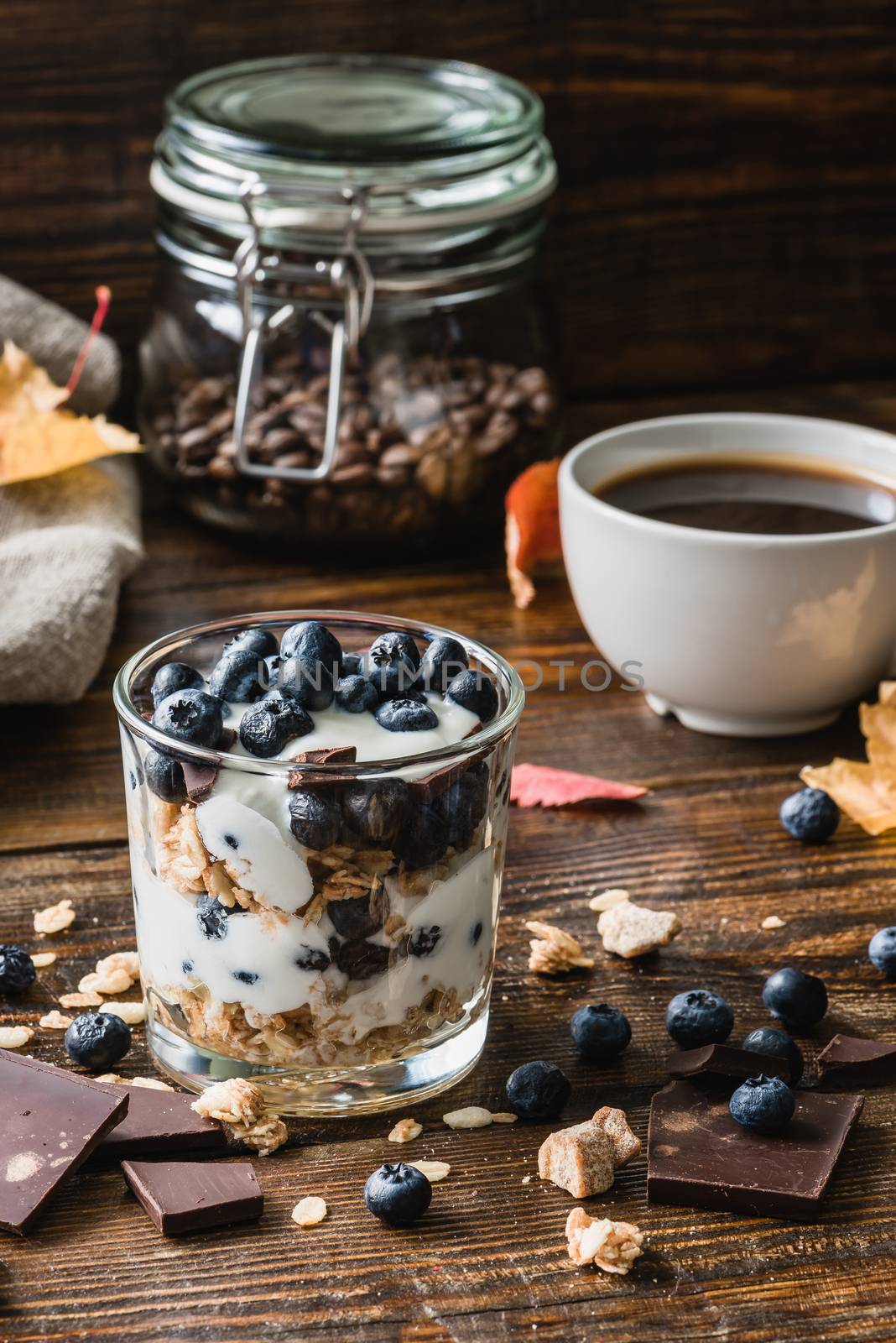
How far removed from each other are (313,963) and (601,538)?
17.7 inches

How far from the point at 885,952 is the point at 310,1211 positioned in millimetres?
338

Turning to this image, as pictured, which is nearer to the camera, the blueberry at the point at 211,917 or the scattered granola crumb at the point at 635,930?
the blueberry at the point at 211,917

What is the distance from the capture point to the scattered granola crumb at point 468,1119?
685mm

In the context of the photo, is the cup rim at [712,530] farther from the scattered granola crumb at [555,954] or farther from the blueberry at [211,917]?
the blueberry at [211,917]

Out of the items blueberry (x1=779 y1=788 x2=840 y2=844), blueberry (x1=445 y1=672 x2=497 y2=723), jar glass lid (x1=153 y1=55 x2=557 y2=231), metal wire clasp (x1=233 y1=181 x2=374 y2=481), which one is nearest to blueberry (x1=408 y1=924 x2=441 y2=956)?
blueberry (x1=445 y1=672 x2=497 y2=723)

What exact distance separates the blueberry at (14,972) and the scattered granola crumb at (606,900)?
303 mm

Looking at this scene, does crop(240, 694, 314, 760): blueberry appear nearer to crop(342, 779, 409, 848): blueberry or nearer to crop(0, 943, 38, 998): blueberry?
crop(342, 779, 409, 848): blueberry

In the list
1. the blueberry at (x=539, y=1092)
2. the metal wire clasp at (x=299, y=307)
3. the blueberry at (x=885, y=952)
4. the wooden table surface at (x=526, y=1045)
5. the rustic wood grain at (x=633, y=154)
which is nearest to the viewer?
the wooden table surface at (x=526, y=1045)

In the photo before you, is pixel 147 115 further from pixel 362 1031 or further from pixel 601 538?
pixel 362 1031

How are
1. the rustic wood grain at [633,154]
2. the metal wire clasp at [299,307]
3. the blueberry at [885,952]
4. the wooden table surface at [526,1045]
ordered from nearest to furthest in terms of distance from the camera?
the wooden table surface at [526,1045] < the blueberry at [885,952] < the metal wire clasp at [299,307] < the rustic wood grain at [633,154]

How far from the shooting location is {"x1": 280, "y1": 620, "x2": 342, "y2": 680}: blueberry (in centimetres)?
72

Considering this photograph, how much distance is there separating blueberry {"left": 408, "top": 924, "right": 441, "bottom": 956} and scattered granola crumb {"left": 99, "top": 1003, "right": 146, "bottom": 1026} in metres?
0.16

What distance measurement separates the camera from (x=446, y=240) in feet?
3.88

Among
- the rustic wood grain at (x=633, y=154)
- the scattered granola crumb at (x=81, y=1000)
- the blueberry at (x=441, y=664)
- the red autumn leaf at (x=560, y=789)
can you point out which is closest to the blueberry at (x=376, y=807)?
the blueberry at (x=441, y=664)
